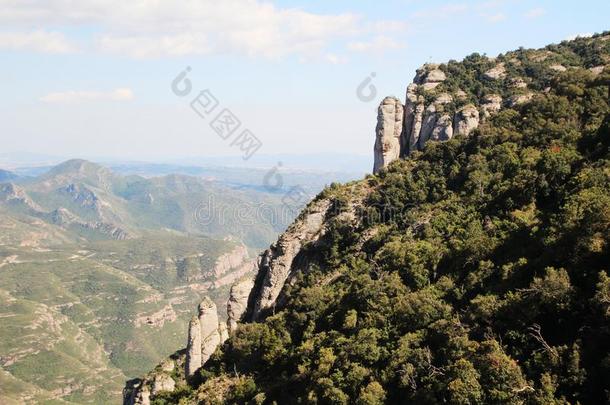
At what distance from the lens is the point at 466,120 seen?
206ft

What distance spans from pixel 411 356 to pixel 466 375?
5375mm

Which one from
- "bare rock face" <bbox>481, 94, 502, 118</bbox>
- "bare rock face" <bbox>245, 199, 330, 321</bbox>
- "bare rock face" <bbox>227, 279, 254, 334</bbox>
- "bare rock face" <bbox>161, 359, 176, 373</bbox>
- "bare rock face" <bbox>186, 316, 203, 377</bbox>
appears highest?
"bare rock face" <bbox>481, 94, 502, 118</bbox>

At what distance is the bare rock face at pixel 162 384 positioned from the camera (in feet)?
172

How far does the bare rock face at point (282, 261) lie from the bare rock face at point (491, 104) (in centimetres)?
2248

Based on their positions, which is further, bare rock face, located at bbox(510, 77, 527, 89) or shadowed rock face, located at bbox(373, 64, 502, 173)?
bare rock face, located at bbox(510, 77, 527, 89)

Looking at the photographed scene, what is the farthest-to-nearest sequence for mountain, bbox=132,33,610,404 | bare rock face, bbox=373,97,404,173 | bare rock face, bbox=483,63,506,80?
bare rock face, bbox=483,63,506,80
bare rock face, bbox=373,97,404,173
mountain, bbox=132,33,610,404

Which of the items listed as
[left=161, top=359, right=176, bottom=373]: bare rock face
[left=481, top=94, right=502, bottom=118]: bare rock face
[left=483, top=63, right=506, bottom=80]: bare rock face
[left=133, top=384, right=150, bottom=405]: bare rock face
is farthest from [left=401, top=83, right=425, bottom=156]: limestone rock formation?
[left=133, top=384, right=150, bottom=405]: bare rock face

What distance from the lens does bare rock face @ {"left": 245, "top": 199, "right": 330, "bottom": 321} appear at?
5550 cm

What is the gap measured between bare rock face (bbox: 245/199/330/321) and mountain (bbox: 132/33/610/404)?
0.50 feet

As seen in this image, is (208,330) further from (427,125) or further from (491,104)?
(491,104)

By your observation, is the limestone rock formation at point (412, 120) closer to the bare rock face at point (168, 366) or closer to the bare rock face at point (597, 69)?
the bare rock face at point (597, 69)

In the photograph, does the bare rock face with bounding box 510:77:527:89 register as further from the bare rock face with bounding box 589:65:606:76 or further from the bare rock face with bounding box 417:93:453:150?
the bare rock face with bounding box 417:93:453:150

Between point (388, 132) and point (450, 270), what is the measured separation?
3063 centimetres

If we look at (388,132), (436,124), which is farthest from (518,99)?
(388,132)
